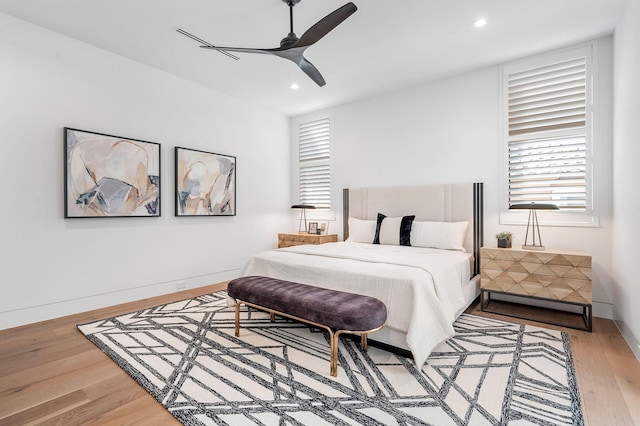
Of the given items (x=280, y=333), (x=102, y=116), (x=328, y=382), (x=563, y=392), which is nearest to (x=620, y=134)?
(x=563, y=392)

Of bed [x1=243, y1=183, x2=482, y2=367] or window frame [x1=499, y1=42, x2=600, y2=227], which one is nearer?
bed [x1=243, y1=183, x2=482, y2=367]

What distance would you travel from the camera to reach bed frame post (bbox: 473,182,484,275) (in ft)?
13.3

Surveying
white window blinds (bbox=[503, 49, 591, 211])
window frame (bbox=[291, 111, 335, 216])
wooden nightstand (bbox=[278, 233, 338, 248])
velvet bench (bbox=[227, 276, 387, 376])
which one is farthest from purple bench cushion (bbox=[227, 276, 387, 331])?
window frame (bbox=[291, 111, 335, 216])

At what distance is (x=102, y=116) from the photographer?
361cm

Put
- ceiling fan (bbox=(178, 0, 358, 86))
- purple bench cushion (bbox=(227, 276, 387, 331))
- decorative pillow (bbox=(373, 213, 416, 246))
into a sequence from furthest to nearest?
decorative pillow (bbox=(373, 213, 416, 246)) < ceiling fan (bbox=(178, 0, 358, 86)) < purple bench cushion (bbox=(227, 276, 387, 331))

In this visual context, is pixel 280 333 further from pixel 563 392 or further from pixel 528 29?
pixel 528 29

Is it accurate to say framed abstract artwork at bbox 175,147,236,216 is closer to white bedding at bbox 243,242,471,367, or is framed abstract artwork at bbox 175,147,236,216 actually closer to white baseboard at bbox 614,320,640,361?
white bedding at bbox 243,242,471,367

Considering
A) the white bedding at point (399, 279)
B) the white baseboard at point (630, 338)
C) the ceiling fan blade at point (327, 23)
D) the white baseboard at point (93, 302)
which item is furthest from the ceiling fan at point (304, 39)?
the white baseboard at point (630, 338)

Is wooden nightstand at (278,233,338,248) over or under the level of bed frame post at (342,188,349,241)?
under

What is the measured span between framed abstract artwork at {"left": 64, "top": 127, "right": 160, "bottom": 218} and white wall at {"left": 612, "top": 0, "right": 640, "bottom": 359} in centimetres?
485

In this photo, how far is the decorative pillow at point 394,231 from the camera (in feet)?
13.8

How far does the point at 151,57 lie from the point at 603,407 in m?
5.09

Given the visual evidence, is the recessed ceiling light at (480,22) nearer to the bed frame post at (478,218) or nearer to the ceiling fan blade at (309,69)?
the ceiling fan blade at (309,69)

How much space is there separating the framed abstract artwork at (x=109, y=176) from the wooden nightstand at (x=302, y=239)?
2.12 metres
